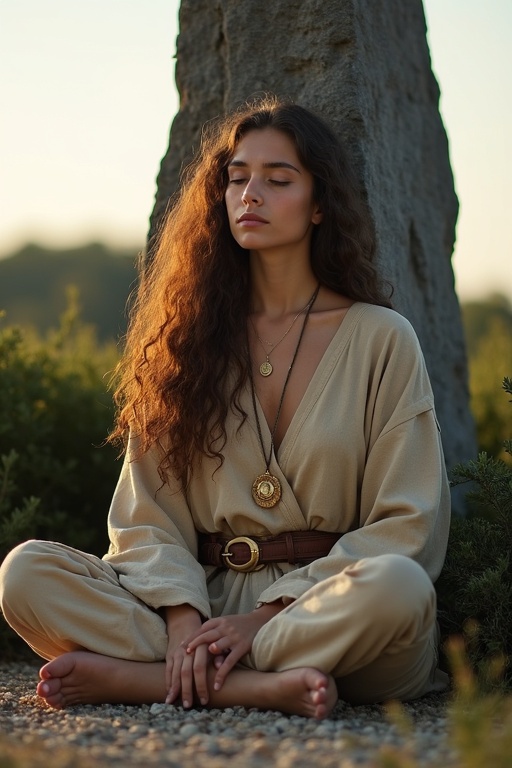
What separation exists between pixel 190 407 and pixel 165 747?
1634 mm

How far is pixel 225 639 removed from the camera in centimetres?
347

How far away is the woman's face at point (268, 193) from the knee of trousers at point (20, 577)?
54.8 inches

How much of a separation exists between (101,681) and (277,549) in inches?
29.8

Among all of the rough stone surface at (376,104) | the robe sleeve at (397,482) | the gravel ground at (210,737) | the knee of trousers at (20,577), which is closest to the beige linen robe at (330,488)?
the robe sleeve at (397,482)

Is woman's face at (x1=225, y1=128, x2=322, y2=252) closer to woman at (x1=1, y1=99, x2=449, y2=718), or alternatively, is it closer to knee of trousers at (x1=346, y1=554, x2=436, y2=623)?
woman at (x1=1, y1=99, x2=449, y2=718)

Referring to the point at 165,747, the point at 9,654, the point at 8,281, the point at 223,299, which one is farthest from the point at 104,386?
the point at 8,281

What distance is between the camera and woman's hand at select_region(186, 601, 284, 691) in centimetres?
343

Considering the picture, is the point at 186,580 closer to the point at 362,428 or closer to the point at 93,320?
the point at 362,428

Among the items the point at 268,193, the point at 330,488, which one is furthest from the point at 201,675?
the point at 268,193

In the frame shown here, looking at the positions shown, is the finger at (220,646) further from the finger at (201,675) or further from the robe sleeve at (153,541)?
the robe sleeve at (153,541)

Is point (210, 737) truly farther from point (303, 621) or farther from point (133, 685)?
point (133, 685)

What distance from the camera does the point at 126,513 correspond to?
13.4 feet

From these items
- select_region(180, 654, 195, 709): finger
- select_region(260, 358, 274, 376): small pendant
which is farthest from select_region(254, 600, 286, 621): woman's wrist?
select_region(260, 358, 274, 376): small pendant

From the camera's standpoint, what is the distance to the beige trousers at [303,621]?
317cm
